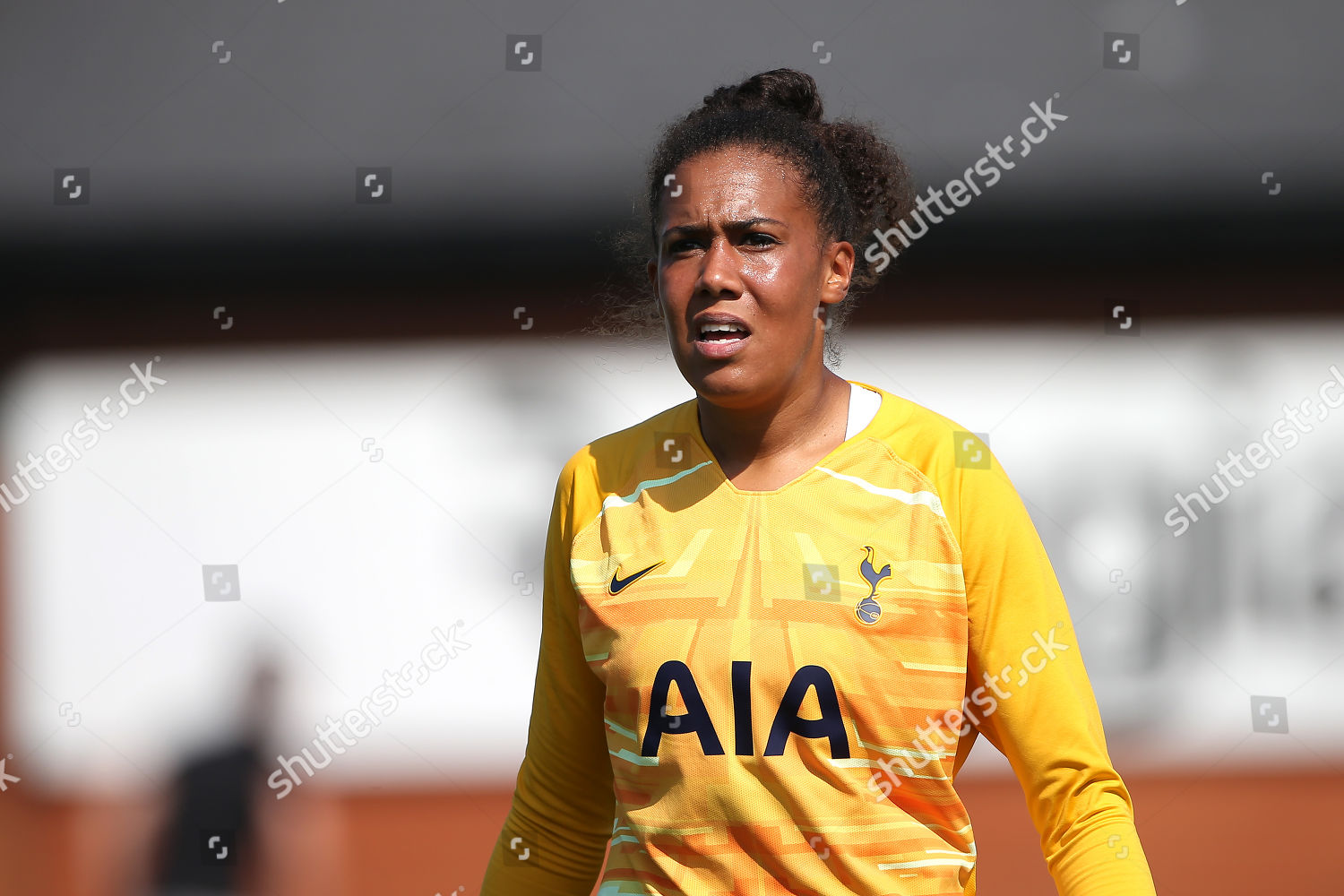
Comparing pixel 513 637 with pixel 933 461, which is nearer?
pixel 933 461

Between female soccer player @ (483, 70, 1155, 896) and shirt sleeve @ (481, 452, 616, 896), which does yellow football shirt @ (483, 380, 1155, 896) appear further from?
shirt sleeve @ (481, 452, 616, 896)

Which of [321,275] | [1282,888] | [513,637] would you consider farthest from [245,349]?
[1282,888]

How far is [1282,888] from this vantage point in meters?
4.25

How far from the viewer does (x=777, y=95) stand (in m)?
1.57

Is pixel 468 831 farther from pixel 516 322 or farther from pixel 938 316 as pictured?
pixel 938 316

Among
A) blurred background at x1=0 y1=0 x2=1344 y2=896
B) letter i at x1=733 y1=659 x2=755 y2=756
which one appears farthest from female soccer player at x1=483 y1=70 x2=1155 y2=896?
blurred background at x1=0 y1=0 x2=1344 y2=896

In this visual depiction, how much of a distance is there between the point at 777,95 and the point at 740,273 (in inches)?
14.1

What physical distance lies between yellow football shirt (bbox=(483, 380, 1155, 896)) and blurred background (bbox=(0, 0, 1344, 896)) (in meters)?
2.83

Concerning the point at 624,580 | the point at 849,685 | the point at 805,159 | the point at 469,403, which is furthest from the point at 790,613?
the point at 469,403

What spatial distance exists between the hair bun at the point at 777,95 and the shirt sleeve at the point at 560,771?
565mm

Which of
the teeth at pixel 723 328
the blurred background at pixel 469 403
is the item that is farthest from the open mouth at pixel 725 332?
the blurred background at pixel 469 403

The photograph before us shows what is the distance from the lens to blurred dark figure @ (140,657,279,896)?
4.36 m

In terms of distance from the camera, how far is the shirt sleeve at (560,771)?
1496 mm

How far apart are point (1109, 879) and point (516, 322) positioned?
3.64 m
